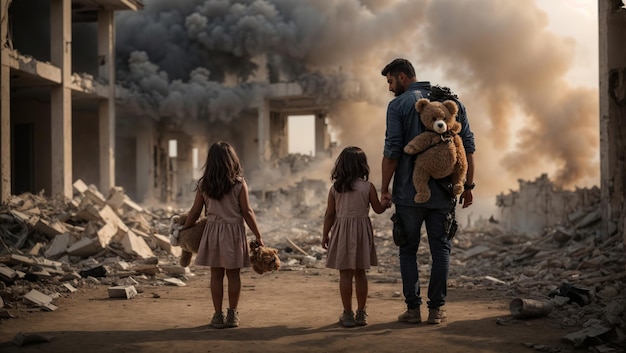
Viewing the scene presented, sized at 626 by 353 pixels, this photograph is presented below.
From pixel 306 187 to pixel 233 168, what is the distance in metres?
21.3

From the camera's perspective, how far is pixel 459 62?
27.9 meters

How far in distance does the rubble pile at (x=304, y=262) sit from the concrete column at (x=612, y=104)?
78 centimetres

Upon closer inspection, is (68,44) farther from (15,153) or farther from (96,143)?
(96,143)

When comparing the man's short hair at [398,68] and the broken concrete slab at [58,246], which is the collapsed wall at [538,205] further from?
the man's short hair at [398,68]

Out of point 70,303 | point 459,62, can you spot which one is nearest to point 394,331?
point 70,303

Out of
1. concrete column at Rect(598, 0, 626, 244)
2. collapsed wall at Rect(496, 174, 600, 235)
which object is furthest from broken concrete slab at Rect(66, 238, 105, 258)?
collapsed wall at Rect(496, 174, 600, 235)

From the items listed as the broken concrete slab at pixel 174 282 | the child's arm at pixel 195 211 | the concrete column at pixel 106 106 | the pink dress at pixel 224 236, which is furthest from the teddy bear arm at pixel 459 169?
the concrete column at pixel 106 106

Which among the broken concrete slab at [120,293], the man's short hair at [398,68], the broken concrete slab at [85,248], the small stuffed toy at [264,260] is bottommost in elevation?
the broken concrete slab at [120,293]

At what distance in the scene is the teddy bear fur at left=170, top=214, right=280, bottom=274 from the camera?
5.23 metres

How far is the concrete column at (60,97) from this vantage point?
19875 millimetres

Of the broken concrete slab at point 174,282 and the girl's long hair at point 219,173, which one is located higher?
the girl's long hair at point 219,173

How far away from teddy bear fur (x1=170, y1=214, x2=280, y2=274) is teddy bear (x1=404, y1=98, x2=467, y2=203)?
1306 millimetres

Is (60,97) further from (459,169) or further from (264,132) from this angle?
(459,169)

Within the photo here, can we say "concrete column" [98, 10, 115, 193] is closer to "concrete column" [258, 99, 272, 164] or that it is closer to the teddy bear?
"concrete column" [258, 99, 272, 164]
